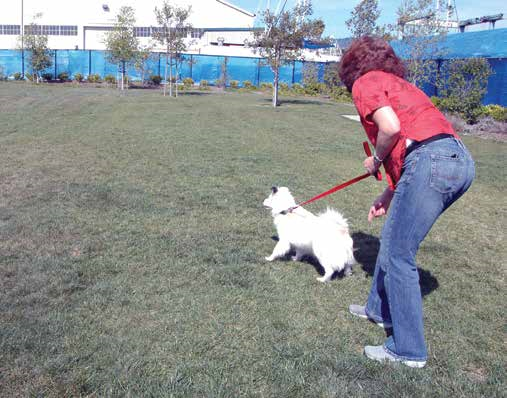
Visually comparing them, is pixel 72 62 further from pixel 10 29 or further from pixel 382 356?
pixel 382 356

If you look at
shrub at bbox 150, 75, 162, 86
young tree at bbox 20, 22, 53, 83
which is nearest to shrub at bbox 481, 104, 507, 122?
shrub at bbox 150, 75, 162, 86

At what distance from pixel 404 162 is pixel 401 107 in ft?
1.05

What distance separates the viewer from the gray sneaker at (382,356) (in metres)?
2.96

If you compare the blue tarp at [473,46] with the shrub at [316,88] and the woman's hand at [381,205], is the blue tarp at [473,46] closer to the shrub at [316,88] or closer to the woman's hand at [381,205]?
the shrub at [316,88]

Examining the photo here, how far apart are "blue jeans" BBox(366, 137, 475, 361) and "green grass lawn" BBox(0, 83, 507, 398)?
9.4 inches

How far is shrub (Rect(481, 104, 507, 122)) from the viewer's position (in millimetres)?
16641

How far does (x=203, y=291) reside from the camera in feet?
12.6

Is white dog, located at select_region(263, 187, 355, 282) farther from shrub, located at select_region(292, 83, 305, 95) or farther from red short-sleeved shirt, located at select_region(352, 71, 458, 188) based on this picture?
shrub, located at select_region(292, 83, 305, 95)

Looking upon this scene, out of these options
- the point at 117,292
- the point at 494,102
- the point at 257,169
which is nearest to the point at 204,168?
the point at 257,169

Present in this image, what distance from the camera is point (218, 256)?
4566mm

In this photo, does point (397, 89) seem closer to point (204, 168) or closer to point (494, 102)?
point (204, 168)

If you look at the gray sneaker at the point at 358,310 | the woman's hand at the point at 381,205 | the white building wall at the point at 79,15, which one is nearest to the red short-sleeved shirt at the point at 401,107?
the woman's hand at the point at 381,205

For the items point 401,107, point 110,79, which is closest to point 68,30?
point 110,79

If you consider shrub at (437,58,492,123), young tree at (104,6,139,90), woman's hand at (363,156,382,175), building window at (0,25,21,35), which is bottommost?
woman's hand at (363,156,382,175)
